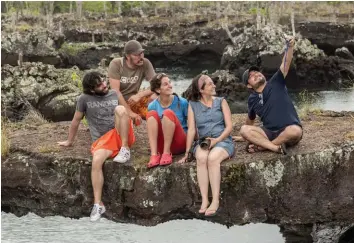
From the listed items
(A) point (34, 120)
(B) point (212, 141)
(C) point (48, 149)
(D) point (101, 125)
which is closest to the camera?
(B) point (212, 141)

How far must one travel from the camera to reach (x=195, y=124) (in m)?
9.04

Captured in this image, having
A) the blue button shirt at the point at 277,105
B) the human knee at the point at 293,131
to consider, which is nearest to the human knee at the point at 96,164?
the blue button shirt at the point at 277,105

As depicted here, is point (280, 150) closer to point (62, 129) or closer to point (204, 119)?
point (204, 119)

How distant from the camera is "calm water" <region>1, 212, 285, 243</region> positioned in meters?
12.3

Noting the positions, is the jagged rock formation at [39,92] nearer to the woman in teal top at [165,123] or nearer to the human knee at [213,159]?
the woman in teal top at [165,123]

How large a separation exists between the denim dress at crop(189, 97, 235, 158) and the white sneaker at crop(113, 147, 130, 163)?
43.7 inches

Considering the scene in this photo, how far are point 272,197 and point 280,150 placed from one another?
2.40 ft

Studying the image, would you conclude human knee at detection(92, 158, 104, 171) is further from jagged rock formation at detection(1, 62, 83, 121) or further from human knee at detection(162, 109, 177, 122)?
jagged rock formation at detection(1, 62, 83, 121)

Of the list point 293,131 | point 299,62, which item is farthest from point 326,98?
point 293,131

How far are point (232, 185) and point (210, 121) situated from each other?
1003 mm

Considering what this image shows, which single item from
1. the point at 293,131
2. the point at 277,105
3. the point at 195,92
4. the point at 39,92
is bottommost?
the point at 39,92

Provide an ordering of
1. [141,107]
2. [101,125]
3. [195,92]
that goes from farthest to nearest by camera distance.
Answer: [141,107] < [101,125] < [195,92]

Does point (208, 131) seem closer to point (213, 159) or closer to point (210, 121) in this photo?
point (210, 121)

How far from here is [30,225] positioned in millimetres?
13391
